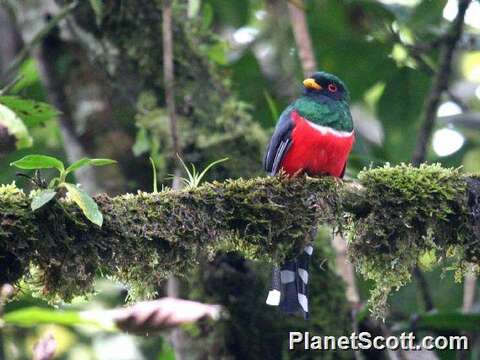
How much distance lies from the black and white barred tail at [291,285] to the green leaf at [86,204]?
1.24 m

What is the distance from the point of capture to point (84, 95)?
571 cm

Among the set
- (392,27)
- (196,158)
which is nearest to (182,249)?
(196,158)

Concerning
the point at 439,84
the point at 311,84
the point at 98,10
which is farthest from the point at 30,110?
the point at 439,84

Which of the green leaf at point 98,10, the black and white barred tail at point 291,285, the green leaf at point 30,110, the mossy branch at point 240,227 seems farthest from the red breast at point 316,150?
the green leaf at point 98,10

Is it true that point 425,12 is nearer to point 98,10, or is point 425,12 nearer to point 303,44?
point 303,44

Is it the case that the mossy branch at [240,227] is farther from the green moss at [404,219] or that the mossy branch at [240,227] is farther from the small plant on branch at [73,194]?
the small plant on branch at [73,194]

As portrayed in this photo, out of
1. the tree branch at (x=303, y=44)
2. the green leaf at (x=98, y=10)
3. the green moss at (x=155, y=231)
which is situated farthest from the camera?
the tree branch at (x=303, y=44)

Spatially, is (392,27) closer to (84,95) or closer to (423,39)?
(423,39)

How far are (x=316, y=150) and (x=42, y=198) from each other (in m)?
1.85

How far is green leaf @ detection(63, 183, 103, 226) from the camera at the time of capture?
9.21 feet

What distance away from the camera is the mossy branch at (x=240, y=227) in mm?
2988

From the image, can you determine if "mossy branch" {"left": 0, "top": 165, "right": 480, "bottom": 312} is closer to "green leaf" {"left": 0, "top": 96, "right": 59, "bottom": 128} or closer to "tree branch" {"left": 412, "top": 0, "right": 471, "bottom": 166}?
"green leaf" {"left": 0, "top": 96, "right": 59, "bottom": 128}

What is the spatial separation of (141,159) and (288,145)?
1.59m

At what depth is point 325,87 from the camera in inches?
193
